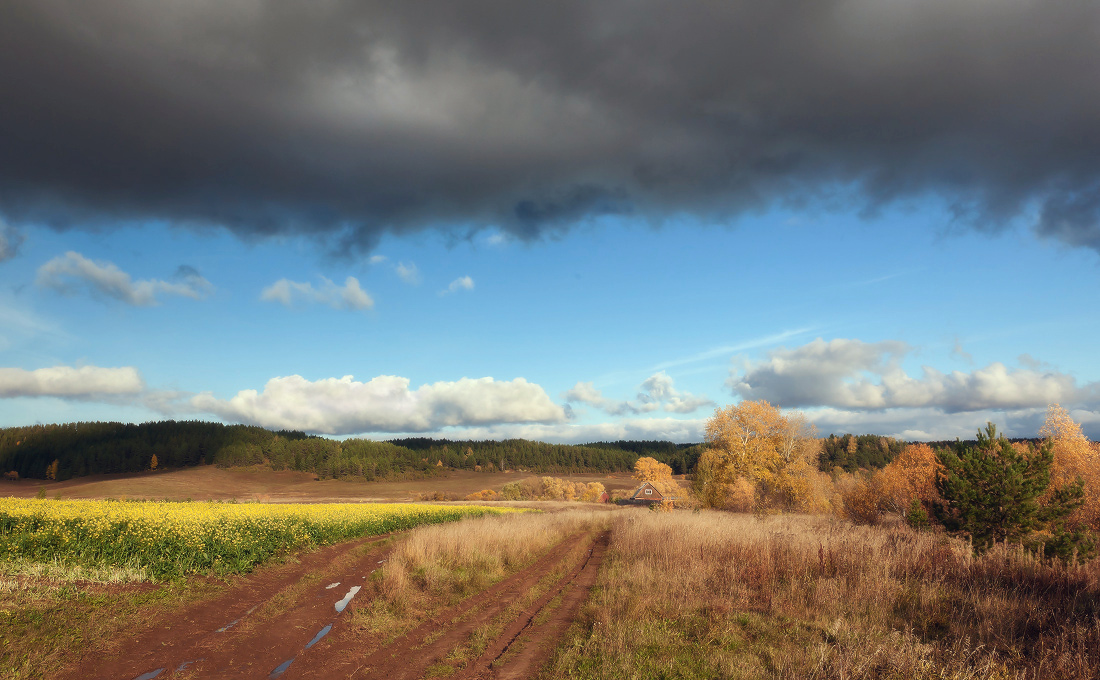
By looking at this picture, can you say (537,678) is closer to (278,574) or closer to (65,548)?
(278,574)

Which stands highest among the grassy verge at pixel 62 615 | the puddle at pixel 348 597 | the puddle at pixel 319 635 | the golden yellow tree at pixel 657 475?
the grassy verge at pixel 62 615

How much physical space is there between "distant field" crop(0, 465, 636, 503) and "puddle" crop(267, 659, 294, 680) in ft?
286

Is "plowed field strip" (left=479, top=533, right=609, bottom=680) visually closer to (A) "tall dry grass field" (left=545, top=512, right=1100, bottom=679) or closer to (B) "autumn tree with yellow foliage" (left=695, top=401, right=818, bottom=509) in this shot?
(A) "tall dry grass field" (left=545, top=512, right=1100, bottom=679)

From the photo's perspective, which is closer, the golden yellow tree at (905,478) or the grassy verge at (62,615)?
the grassy verge at (62,615)

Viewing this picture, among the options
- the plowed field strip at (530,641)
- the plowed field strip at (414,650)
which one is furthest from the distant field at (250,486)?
the plowed field strip at (530,641)

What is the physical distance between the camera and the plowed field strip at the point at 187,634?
809 centimetres

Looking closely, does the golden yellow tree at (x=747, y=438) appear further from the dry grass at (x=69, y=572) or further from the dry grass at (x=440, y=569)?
the dry grass at (x=69, y=572)

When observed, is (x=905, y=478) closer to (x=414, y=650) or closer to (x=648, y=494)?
(x=648, y=494)

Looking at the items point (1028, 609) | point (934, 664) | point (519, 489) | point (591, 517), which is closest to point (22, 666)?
point (934, 664)

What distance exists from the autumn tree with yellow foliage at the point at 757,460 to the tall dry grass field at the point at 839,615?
34.4 meters

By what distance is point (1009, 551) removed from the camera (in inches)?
524

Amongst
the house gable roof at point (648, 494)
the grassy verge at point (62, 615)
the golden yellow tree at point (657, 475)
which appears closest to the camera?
the grassy verge at point (62, 615)

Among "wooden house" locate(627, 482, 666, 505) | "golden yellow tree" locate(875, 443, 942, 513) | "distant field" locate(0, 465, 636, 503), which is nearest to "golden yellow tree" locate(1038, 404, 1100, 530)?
"golden yellow tree" locate(875, 443, 942, 513)

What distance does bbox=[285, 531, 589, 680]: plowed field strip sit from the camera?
831 centimetres
